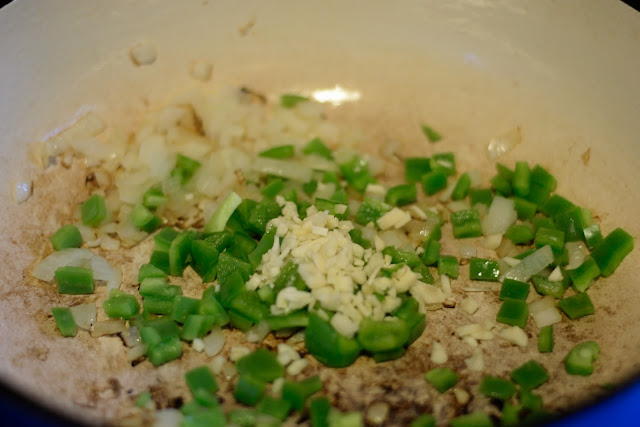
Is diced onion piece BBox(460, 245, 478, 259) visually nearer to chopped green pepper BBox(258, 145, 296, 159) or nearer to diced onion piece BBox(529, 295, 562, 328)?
diced onion piece BBox(529, 295, 562, 328)

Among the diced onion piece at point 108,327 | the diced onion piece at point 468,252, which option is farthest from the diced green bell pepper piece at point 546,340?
the diced onion piece at point 108,327

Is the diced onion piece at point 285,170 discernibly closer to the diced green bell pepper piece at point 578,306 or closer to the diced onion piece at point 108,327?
the diced onion piece at point 108,327

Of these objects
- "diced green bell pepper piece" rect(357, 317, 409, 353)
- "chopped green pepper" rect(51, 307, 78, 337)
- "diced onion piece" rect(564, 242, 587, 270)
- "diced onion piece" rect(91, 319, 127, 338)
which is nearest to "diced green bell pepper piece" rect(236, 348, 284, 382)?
"diced green bell pepper piece" rect(357, 317, 409, 353)

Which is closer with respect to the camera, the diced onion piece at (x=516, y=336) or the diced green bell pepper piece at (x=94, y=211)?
the diced onion piece at (x=516, y=336)

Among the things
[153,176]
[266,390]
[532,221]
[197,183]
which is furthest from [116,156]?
[532,221]

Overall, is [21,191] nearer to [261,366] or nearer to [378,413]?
[261,366]

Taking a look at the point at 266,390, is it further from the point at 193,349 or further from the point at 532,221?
the point at 532,221
